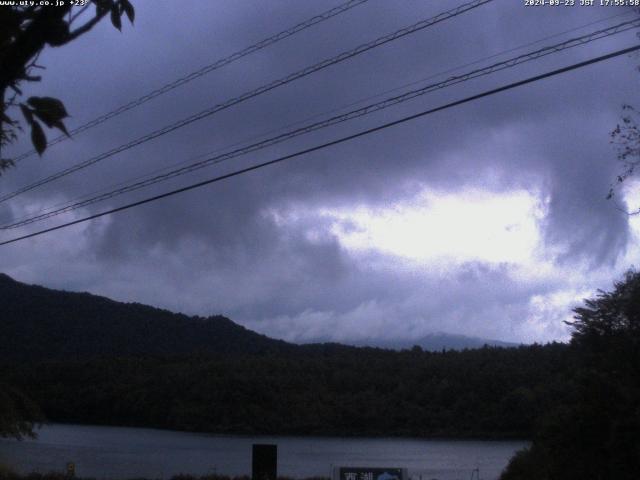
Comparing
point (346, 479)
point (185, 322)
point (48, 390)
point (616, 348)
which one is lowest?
point (346, 479)

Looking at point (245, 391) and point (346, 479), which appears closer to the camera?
point (346, 479)

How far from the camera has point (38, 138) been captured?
4016 mm

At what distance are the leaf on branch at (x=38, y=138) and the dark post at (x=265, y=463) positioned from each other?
16.7m

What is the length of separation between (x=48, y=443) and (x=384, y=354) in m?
24.1

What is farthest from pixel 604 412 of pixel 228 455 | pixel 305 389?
pixel 305 389

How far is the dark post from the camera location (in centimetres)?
1969

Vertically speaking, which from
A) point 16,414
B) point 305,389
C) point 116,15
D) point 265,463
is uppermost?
point 305,389

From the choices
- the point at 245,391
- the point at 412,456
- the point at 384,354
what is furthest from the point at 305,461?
the point at 384,354

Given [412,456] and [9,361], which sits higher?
[9,361]

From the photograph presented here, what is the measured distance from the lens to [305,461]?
1426 inches

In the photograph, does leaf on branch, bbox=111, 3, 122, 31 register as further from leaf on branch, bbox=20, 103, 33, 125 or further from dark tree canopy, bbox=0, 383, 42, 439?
dark tree canopy, bbox=0, 383, 42, 439

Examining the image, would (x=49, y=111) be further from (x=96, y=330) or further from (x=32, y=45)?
(x=96, y=330)

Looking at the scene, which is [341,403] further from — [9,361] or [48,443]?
A: [9,361]

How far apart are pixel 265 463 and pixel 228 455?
20.8m
